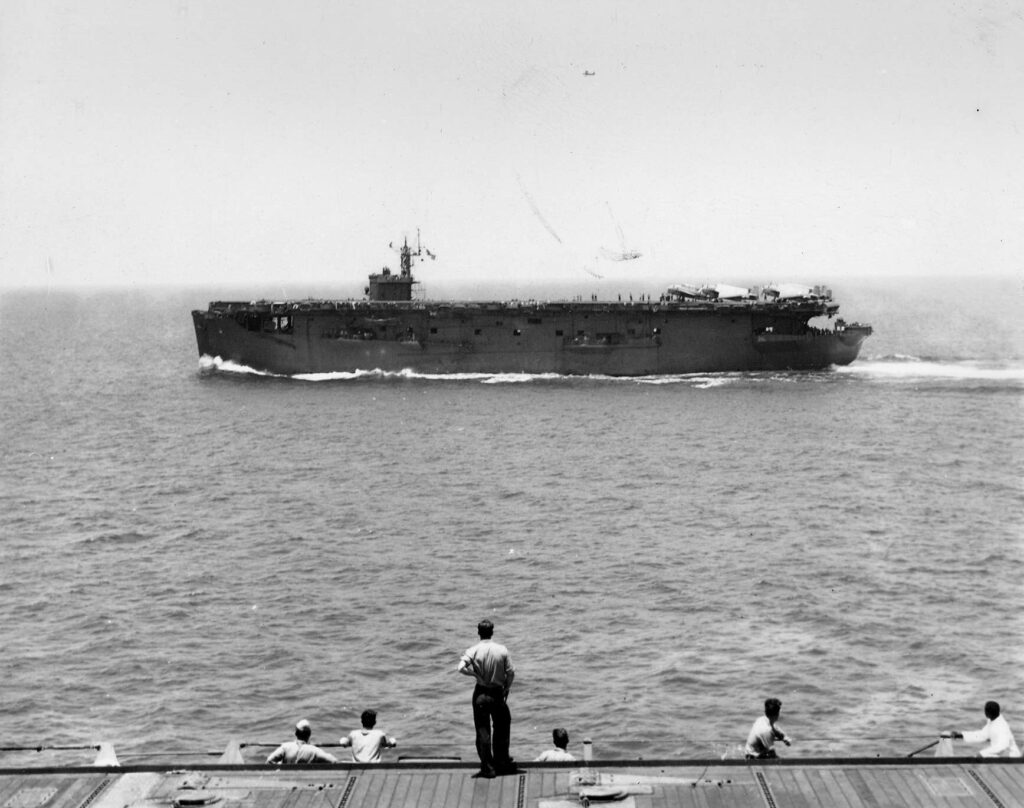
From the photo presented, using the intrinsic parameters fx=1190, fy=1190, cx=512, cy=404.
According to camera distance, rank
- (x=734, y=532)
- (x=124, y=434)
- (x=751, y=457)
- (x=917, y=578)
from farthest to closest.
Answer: (x=124, y=434) < (x=751, y=457) < (x=734, y=532) < (x=917, y=578)

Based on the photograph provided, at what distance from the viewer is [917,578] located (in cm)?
2969

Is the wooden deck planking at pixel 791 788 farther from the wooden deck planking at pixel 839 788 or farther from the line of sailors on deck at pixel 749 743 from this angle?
the line of sailors on deck at pixel 749 743

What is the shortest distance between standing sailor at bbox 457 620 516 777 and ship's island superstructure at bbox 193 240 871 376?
57.1 m

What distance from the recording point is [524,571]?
3072 centimetres

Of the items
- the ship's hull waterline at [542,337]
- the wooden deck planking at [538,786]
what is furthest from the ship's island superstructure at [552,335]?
the wooden deck planking at [538,786]

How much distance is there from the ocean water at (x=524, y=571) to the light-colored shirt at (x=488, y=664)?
172 inches

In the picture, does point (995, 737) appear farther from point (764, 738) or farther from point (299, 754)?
point (299, 754)

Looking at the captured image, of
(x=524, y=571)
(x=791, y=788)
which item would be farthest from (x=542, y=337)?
(x=791, y=788)

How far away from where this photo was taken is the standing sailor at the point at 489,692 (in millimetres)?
12188

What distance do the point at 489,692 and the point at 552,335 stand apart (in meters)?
58.4

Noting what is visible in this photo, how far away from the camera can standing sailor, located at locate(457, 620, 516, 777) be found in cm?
1219

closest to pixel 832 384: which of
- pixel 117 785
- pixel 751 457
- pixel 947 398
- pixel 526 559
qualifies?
pixel 947 398

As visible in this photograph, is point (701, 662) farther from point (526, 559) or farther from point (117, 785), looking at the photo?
point (117, 785)

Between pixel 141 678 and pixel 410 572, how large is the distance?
27.9 ft
